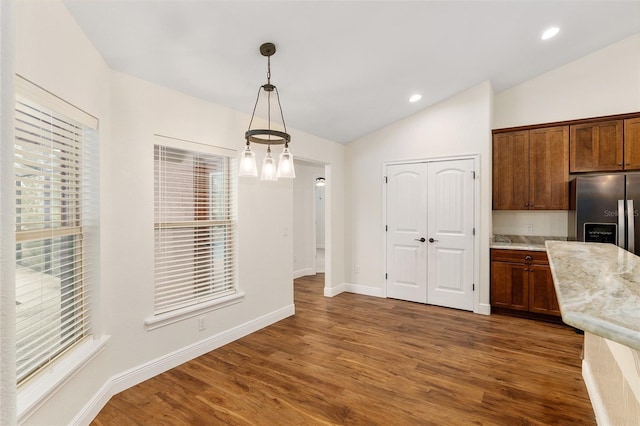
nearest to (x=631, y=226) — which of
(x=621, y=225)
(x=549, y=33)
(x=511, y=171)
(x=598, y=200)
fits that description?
(x=621, y=225)

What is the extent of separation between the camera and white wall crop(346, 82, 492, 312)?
165 inches

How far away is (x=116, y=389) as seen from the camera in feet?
7.86

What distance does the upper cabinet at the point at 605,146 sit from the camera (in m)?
3.71

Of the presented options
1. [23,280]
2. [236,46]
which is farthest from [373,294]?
[23,280]

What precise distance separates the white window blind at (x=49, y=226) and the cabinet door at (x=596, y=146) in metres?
5.14

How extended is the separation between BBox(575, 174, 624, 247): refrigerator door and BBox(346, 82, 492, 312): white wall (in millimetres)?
948

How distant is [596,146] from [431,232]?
222 centimetres

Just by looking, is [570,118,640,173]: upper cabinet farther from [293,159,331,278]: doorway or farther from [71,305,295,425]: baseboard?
[71,305,295,425]: baseboard

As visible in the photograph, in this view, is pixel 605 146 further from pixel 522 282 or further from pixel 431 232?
pixel 431 232

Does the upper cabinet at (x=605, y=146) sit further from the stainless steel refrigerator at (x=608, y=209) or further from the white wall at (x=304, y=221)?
the white wall at (x=304, y=221)

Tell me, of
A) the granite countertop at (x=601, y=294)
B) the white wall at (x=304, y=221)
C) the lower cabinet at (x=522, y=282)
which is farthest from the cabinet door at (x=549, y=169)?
the white wall at (x=304, y=221)

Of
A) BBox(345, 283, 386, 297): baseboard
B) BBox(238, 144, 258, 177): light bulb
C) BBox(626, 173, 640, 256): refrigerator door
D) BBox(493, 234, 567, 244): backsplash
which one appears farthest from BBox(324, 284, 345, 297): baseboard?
BBox(626, 173, 640, 256): refrigerator door

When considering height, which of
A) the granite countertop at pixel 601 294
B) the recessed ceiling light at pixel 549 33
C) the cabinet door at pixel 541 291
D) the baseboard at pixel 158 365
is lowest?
the baseboard at pixel 158 365

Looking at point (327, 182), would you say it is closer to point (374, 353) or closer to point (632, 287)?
point (374, 353)
